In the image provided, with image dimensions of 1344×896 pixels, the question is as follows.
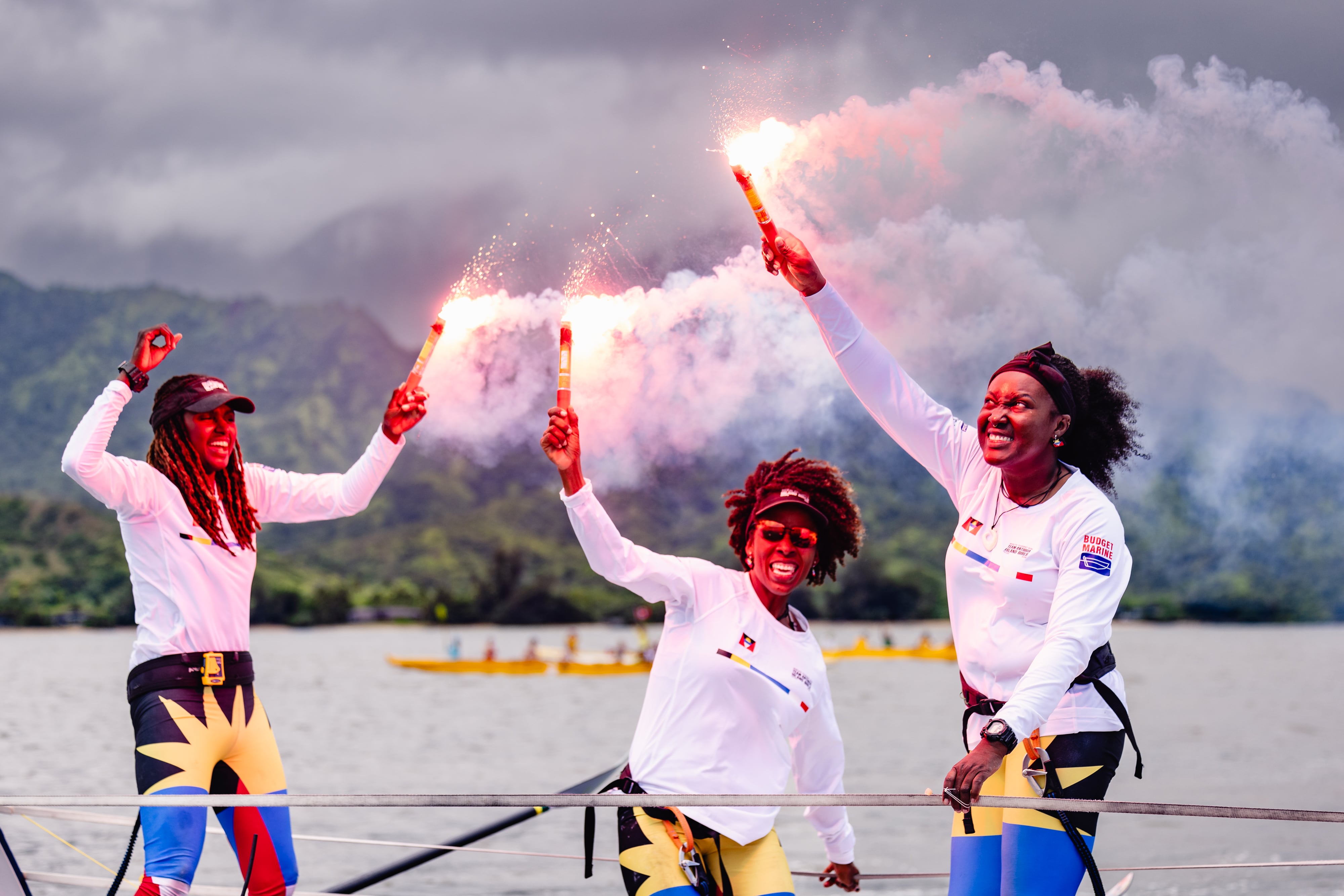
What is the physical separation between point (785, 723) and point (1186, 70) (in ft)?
19.1

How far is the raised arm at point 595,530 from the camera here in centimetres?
450

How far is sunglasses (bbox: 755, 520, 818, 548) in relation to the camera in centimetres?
471

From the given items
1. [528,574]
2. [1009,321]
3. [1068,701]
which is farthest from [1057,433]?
[528,574]

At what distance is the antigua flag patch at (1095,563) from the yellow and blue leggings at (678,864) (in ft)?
4.73

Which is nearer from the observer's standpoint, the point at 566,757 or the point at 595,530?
the point at 595,530

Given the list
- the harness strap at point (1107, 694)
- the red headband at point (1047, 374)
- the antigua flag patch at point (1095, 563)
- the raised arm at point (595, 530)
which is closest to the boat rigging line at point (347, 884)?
the harness strap at point (1107, 694)

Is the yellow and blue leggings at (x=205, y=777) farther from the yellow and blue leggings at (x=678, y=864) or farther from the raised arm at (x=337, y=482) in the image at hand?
A: the yellow and blue leggings at (x=678, y=864)

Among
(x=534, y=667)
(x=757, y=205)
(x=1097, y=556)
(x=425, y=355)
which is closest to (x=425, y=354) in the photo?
(x=425, y=355)

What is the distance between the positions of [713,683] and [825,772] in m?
0.80

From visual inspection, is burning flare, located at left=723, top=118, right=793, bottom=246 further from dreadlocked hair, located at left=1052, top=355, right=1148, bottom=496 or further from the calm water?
the calm water

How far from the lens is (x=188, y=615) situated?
540cm

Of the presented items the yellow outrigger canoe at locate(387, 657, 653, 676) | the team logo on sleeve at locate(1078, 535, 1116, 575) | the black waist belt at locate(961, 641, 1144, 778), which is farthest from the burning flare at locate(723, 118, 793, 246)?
the yellow outrigger canoe at locate(387, 657, 653, 676)

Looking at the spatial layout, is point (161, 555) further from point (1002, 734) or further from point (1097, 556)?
point (1097, 556)

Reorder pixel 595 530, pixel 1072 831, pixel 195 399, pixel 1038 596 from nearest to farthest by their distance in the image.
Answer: pixel 1072 831
pixel 1038 596
pixel 595 530
pixel 195 399
